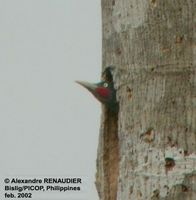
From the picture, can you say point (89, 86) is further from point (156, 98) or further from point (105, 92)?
point (156, 98)

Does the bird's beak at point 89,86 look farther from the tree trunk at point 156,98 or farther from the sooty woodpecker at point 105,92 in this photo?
the tree trunk at point 156,98

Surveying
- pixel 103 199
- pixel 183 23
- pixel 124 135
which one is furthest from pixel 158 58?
pixel 103 199

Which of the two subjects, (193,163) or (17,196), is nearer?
(193,163)

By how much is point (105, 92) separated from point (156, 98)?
0.31 meters

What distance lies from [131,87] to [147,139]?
21cm

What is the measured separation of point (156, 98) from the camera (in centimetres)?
260

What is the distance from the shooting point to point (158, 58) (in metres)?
2.62

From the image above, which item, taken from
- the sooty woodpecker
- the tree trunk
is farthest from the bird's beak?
the tree trunk

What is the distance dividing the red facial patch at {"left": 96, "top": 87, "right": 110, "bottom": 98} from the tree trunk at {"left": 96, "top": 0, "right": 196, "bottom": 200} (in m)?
0.07

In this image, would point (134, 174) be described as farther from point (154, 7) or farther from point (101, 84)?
point (154, 7)

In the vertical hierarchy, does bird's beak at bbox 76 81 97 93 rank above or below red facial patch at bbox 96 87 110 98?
above

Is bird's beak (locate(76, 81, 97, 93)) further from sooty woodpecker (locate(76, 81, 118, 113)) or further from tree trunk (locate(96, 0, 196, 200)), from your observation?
tree trunk (locate(96, 0, 196, 200))

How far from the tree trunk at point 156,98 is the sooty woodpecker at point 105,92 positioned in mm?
45

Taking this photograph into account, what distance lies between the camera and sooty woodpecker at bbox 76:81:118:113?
2.83m
